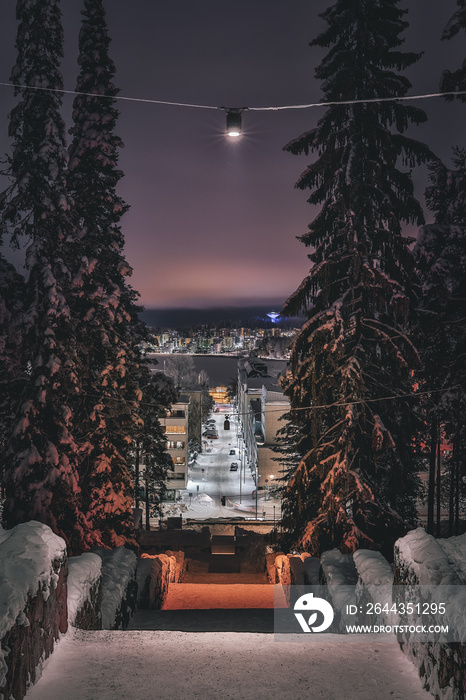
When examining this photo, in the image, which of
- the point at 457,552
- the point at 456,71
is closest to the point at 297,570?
the point at 457,552

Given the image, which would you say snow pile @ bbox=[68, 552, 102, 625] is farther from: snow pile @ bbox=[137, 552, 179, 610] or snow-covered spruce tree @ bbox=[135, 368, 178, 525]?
snow-covered spruce tree @ bbox=[135, 368, 178, 525]

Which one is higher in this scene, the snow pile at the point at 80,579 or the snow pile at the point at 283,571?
the snow pile at the point at 80,579

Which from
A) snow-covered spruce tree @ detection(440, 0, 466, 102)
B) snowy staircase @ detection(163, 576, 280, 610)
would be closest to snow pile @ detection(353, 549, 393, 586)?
snowy staircase @ detection(163, 576, 280, 610)

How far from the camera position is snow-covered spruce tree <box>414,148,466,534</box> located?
14.3 meters

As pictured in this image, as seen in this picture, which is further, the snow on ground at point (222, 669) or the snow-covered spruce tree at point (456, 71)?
the snow-covered spruce tree at point (456, 71)

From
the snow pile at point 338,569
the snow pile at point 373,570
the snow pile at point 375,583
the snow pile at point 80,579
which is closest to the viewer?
the snow pile at point 80,579

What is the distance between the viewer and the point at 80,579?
6578 mm

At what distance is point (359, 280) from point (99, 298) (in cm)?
851

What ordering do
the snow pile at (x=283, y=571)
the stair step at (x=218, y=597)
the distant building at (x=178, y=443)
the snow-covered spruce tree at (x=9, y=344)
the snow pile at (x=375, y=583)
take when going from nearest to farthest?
the snow pile at (x=375, y=583), the stair step at (x=218, y=597), the snow-covered spruce tree at (x=9, y=344), the snow pile at (x=283, y=571), the distant building at (x=178, y=443)

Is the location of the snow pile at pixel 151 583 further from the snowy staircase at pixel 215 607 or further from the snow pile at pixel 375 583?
the snow pile at pixel 375 583

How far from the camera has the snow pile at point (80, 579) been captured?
618cm

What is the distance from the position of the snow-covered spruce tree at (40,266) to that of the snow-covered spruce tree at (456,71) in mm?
8752

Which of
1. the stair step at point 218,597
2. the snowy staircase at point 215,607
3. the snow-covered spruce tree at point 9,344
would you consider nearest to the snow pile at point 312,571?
the snowy staircase at point 215,607

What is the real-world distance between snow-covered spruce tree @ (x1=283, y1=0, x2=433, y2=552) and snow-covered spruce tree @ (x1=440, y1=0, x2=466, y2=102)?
0.97 metres
